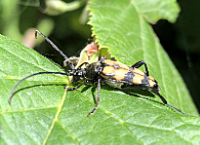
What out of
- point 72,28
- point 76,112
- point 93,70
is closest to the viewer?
point 76,112

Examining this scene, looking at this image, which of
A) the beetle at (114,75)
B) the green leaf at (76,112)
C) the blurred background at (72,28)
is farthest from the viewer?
the blurred background at (72,28)

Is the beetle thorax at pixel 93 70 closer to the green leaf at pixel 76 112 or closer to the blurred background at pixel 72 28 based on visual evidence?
the green leaf at pixel 76 112

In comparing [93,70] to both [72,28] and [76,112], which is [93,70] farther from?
[72,28]

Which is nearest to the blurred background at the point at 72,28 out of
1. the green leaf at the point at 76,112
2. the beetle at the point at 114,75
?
the beetle at the point at 114,75

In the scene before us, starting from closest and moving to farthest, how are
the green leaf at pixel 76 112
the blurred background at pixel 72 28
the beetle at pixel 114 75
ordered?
the green leaf at pixel 76 112, the beetle at pixel 114 75, the blurred background at pixel 72 28

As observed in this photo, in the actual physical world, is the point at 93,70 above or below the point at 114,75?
above

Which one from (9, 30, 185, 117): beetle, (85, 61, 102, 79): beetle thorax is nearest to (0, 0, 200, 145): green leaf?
(9, 30, 185, 117): beetle

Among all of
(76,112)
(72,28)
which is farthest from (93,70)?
(72,28)
